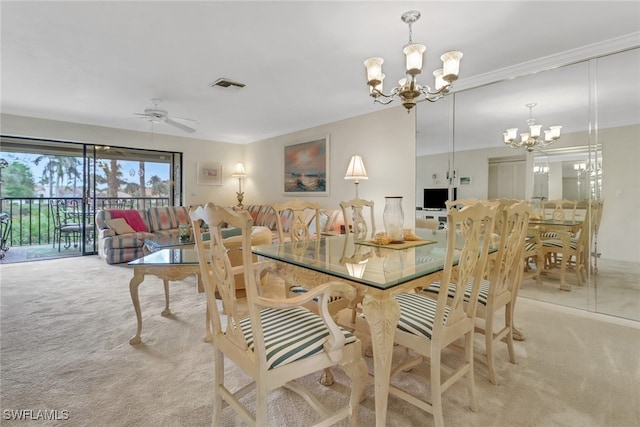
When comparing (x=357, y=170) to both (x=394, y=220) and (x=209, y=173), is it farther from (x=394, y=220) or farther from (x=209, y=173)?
(x=209, y=173)

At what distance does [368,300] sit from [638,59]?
3.18 m

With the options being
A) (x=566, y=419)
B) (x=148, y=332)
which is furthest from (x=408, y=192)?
(x=148, y=332)

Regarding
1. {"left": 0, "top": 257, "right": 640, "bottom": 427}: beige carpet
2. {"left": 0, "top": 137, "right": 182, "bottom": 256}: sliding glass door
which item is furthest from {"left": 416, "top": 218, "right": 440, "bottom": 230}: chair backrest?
{"left": 0, "top": 137, "right": 182, "bottom": 256}: sliding glass door

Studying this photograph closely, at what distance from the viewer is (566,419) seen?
1.45 meters

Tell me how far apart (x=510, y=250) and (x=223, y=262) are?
160 cm

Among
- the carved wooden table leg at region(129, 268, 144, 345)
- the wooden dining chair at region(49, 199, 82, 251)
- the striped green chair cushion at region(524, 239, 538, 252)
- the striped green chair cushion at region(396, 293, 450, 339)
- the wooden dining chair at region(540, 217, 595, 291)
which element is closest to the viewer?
the striped green chair cushion at region(396, 293, 450, 339)

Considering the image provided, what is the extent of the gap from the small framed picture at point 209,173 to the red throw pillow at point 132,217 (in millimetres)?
1557

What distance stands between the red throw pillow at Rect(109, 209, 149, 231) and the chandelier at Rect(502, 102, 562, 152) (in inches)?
220

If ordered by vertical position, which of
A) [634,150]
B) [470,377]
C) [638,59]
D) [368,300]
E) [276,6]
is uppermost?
[276,6]

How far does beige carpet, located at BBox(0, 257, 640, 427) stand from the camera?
4.82 feet

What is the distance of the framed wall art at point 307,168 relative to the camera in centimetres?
519

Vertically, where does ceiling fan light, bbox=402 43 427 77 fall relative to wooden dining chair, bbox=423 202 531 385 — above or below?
above

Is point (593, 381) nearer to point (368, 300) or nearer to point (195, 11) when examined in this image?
point (368, 300)

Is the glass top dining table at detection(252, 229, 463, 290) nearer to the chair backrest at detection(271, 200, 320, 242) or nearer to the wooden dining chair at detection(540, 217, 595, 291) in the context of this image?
the chair backrest at detection(271, 200, 320, 242)
